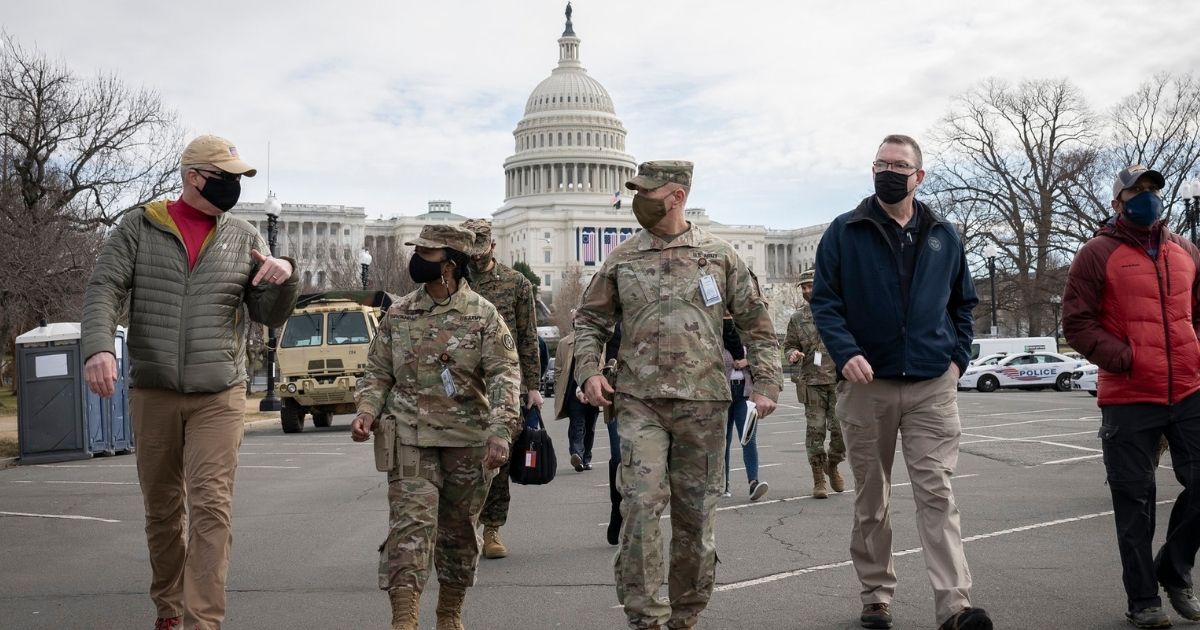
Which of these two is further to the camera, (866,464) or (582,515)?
(582,515)

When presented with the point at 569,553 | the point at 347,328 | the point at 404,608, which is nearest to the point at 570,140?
the point at 347,328

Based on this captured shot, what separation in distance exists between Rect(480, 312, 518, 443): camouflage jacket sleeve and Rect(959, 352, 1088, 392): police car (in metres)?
36.5

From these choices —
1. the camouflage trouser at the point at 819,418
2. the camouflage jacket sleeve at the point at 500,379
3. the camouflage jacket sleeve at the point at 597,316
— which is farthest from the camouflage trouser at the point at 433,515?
the camouflage trouser at the point at 819,418

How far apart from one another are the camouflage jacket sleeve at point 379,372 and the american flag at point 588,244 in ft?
472

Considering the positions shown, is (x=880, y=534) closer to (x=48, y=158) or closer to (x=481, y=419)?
(x=481, y=419)

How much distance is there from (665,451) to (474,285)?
2.76 m

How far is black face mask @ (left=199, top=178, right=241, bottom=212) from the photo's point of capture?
580 cm

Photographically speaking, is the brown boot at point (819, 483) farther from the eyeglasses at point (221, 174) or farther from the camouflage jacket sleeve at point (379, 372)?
the eyeglasses at point (221, 174)

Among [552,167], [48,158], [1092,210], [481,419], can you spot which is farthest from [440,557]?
[552,167]

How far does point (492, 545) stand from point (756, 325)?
297 cm

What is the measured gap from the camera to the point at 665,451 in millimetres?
5520

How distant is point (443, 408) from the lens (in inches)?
228

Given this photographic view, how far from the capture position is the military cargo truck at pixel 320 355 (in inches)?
907

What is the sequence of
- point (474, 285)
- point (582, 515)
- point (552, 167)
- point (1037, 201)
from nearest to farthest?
point (474, 285), point (582, 515), point (1037, 201), point (552, 167)
